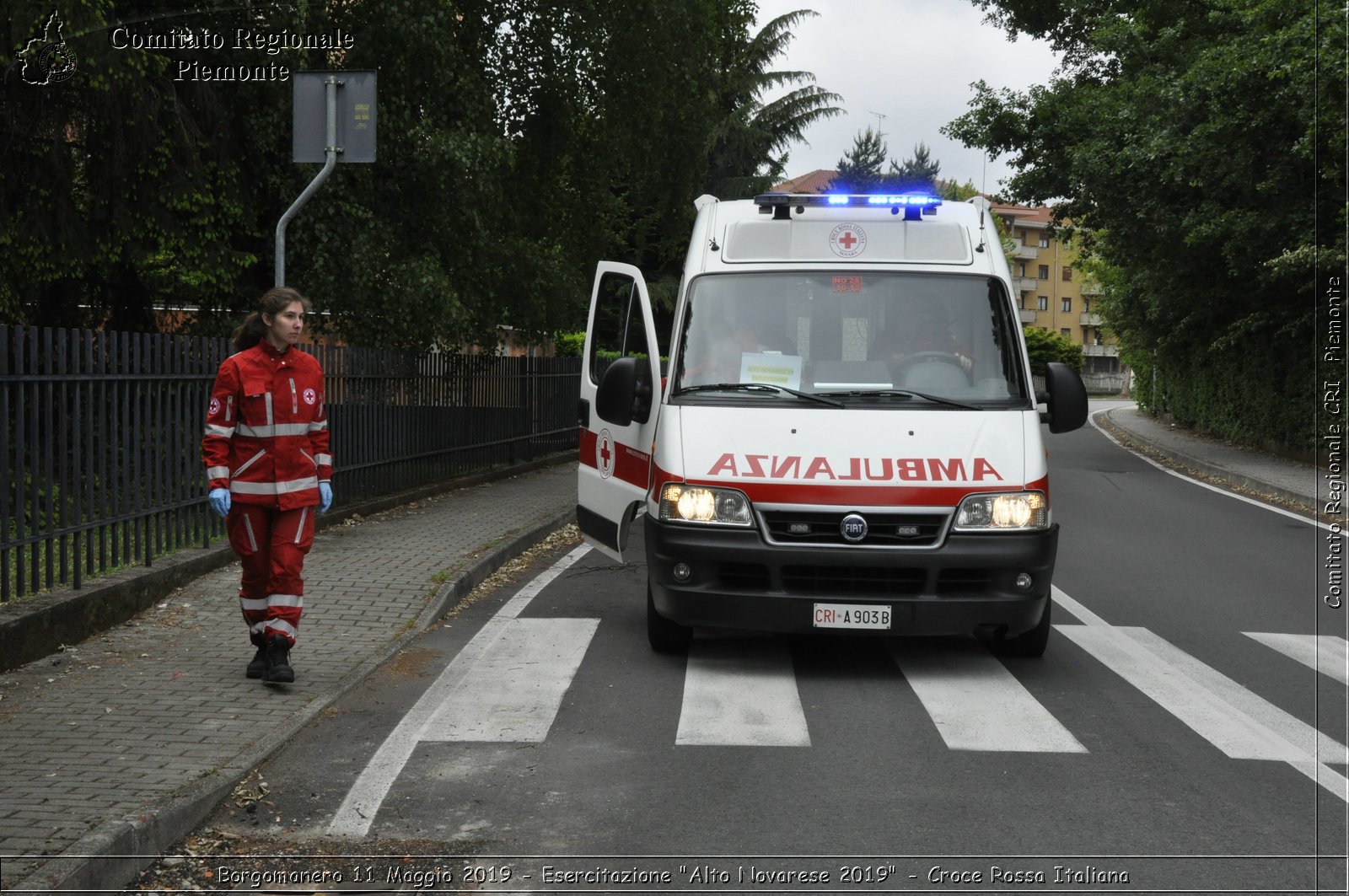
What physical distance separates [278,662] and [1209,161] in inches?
737

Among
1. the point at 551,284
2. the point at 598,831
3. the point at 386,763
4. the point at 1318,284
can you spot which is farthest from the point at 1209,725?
the point at 1318,284

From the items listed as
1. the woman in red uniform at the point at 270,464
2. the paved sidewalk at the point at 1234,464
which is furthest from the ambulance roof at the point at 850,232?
the paved sidewalk at the point at 1234,464

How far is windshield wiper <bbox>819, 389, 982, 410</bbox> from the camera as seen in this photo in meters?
7.40

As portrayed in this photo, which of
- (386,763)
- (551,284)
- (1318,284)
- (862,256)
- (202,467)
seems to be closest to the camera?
(386,763)

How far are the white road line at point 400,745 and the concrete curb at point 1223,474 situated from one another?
12.5m

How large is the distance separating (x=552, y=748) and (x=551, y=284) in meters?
14.1

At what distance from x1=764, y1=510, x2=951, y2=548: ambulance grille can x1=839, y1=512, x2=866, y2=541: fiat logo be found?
22 mm

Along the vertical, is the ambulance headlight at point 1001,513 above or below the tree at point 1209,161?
below

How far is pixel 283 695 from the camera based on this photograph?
20.9 ft

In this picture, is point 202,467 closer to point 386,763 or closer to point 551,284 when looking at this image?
point 386,763

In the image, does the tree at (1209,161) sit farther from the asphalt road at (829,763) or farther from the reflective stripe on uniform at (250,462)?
the reflective stripe on uniform at (250,462)

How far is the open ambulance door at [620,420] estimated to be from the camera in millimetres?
7730

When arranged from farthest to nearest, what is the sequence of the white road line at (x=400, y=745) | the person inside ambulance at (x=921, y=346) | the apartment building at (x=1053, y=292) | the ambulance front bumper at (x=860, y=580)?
1. the apartment building at (x=1053, y=292)
2. the person inside ambulance at (x=921, y=346)
3. the ambulance front bumper at (x=860, y=580)
4. the white road line at (x=400, y=745)

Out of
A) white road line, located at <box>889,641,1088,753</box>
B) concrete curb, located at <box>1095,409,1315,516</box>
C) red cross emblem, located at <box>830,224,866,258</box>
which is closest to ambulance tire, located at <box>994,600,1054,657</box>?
white road line, located at <box>889,641,1088,753</box>
